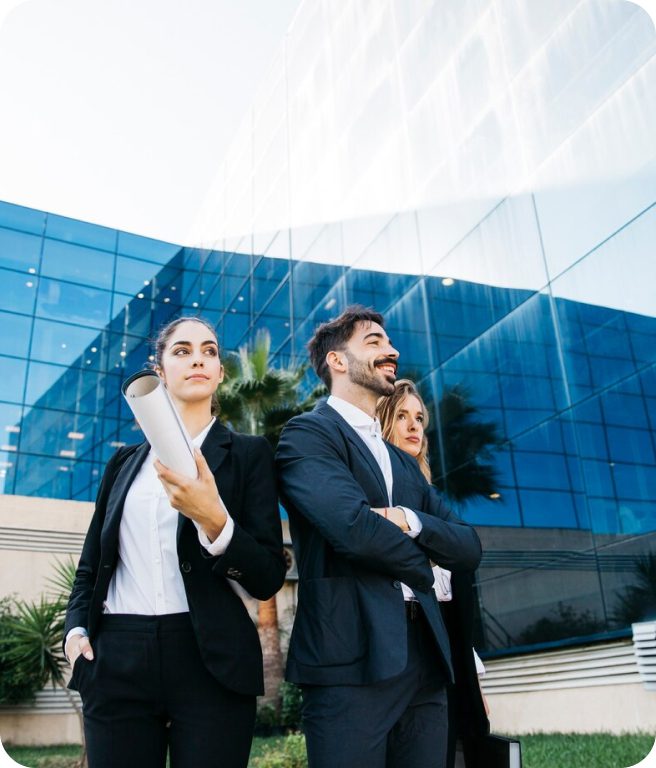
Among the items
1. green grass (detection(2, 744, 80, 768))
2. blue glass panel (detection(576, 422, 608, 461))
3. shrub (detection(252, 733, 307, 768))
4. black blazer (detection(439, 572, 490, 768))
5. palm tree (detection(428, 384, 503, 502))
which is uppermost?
palm tree (detection(428, 384, 503, 502))

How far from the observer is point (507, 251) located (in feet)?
35.2

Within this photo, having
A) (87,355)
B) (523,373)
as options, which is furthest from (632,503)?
(87,355)

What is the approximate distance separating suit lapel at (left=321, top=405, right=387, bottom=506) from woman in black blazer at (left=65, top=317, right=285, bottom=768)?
305 millimetres

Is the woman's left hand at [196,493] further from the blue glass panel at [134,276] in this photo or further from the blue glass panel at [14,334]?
the blue glass panel at [134,276]

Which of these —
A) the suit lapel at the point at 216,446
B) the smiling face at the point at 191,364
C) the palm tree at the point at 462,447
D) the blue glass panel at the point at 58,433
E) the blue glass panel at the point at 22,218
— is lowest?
the suit lapel at the point at 216,446

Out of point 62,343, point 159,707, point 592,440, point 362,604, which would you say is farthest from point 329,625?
point 62,343

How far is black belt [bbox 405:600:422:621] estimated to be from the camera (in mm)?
2129

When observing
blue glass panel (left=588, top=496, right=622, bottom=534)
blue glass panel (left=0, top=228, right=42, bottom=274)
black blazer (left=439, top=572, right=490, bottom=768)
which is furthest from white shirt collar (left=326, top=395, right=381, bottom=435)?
blue glass panel (left=0, top=228, right=42, bottom=274)

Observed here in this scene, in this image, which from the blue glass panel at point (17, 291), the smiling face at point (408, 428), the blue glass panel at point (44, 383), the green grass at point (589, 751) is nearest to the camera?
the smiling face at point (408, 428)

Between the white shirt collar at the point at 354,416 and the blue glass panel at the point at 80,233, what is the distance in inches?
987

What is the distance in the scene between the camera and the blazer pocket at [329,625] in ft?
6.40

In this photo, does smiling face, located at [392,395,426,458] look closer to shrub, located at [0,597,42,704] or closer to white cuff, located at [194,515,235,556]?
white cuff, located at [194,515,235,556]

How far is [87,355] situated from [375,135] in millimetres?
14101

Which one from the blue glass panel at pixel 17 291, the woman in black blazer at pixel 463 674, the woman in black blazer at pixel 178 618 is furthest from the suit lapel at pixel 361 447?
the blue glass panel at pixel 17 291
